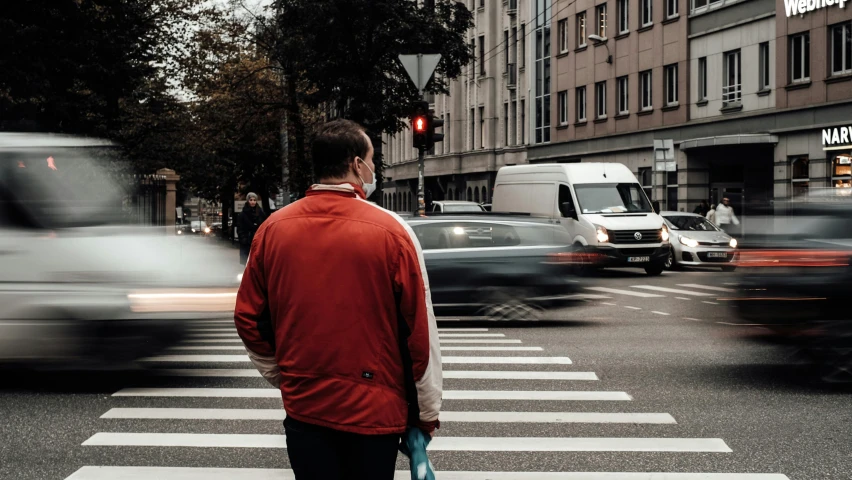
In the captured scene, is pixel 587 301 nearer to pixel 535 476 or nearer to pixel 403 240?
pixel 535 476

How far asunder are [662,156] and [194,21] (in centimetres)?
1579

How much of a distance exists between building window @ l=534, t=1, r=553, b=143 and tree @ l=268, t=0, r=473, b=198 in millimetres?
17727

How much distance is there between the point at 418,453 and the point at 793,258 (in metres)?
6.45

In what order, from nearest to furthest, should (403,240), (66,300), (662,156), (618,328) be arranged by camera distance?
(403,240) < (66,300) < (618,328) < (662,156)

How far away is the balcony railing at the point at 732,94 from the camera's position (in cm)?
3644

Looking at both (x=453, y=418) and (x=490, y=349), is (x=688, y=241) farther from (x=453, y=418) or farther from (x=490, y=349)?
(x=453, y=418)

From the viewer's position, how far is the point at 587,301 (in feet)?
48.5

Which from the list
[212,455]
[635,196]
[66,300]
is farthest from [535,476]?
[635,196]

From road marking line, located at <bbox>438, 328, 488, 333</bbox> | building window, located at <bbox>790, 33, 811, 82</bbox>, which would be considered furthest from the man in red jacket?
building window, located at <bbox>790, 33, 811, 82</bbox>

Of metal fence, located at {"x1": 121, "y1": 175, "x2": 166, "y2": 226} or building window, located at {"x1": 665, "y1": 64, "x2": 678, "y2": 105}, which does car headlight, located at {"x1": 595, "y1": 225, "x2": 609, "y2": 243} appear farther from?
building window, located at {"x1": 665, "y1": 64, "x2": 678, "y2": 105}

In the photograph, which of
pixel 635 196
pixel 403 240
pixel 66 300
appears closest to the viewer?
pixel 403 240

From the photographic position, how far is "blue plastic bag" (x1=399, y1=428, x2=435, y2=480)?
11.6 ft

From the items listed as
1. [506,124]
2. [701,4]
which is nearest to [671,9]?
[701,4]

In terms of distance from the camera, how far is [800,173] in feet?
108
